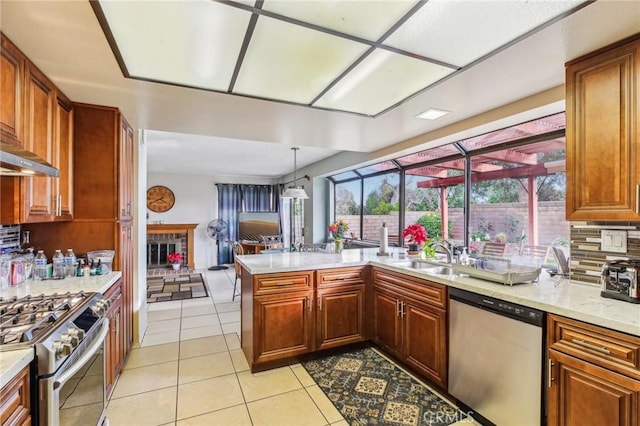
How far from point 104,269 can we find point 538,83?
10.9 feet

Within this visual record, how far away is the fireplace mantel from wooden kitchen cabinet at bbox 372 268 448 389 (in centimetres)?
583

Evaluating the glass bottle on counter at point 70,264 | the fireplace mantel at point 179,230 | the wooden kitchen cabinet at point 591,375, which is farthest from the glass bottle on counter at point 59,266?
the fireplace mantel at point 179,230

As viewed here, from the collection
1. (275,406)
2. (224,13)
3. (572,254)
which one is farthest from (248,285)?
(572,254)

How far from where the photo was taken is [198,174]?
770 cm

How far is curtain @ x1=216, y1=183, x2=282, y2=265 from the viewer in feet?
25.8

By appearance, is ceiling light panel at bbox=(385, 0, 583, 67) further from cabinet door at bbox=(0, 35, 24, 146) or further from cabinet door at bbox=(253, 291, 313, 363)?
cabinet door at bbox=(253, 291, 313, 363)

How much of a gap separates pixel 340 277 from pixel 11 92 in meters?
2.48

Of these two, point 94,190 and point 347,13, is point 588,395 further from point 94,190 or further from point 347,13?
point 94,190

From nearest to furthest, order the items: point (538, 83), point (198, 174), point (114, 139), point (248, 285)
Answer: point (538, 83)
point (114, 139)
point (248, 285)
point (198, 174)

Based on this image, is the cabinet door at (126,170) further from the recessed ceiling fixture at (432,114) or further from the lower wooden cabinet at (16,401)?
the recessed ceiling fixture at (432,114)

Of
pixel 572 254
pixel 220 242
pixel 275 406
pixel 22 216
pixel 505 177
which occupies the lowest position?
pixel 275 406

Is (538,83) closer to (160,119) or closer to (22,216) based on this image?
(160,119)

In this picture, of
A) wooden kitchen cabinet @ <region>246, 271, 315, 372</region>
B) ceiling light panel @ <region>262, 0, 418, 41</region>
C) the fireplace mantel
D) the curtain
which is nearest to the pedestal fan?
the curtain

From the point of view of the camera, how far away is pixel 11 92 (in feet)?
5.13
